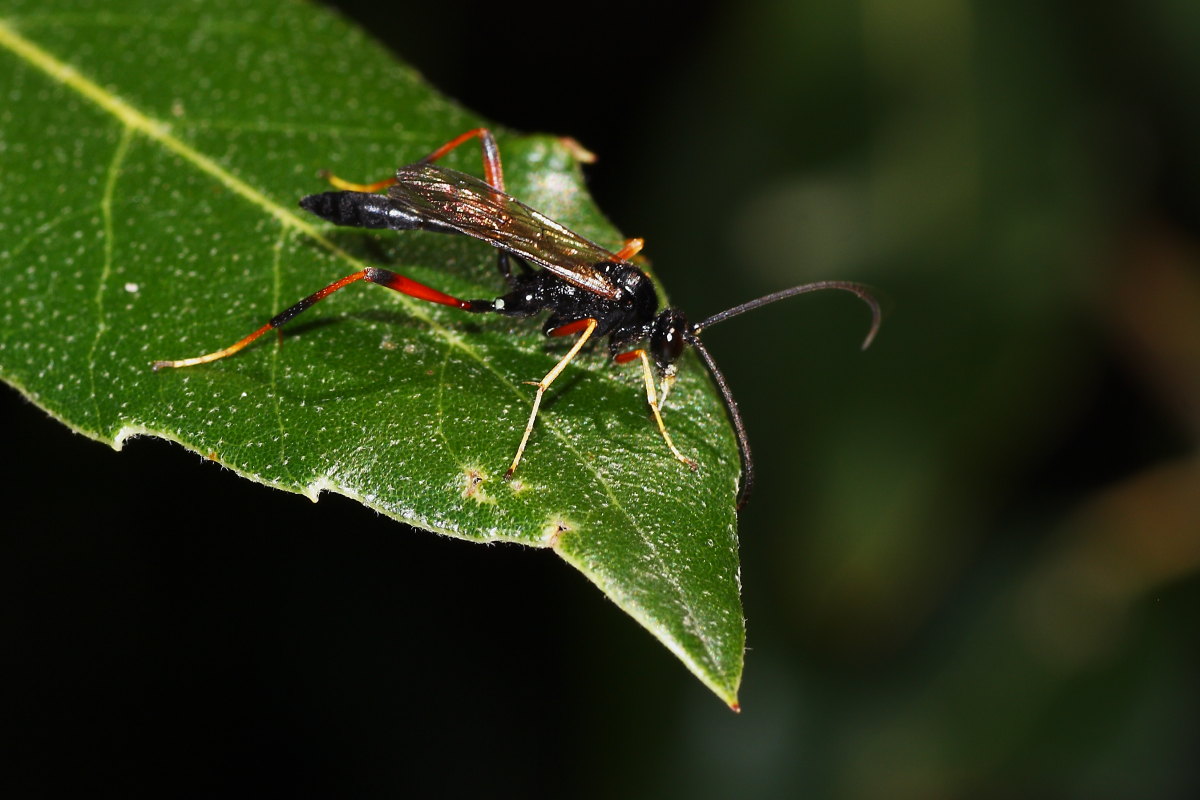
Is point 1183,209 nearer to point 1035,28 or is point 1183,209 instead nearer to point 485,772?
point 1035,28

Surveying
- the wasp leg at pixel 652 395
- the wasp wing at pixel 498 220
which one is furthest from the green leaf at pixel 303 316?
the wasp wing at pixel 498 220

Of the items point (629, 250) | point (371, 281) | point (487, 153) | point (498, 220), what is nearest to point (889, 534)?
point (629, 250)

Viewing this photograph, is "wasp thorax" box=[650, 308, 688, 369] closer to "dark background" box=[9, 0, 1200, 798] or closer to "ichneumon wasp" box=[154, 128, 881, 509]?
"ichneumon wasp" box=[154, 128, 881, 509]

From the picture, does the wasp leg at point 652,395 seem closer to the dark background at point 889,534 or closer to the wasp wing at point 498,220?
the wasp wing at point 498,220

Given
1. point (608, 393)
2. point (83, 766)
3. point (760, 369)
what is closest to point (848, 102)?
point (760, 369)

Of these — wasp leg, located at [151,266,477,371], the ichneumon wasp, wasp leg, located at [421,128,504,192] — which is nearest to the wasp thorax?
the ichneumon wasp

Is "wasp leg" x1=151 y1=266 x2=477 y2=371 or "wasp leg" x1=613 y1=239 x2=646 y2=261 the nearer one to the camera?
"wasp leg" x1=151 y1=266 x2=477 y2=371
